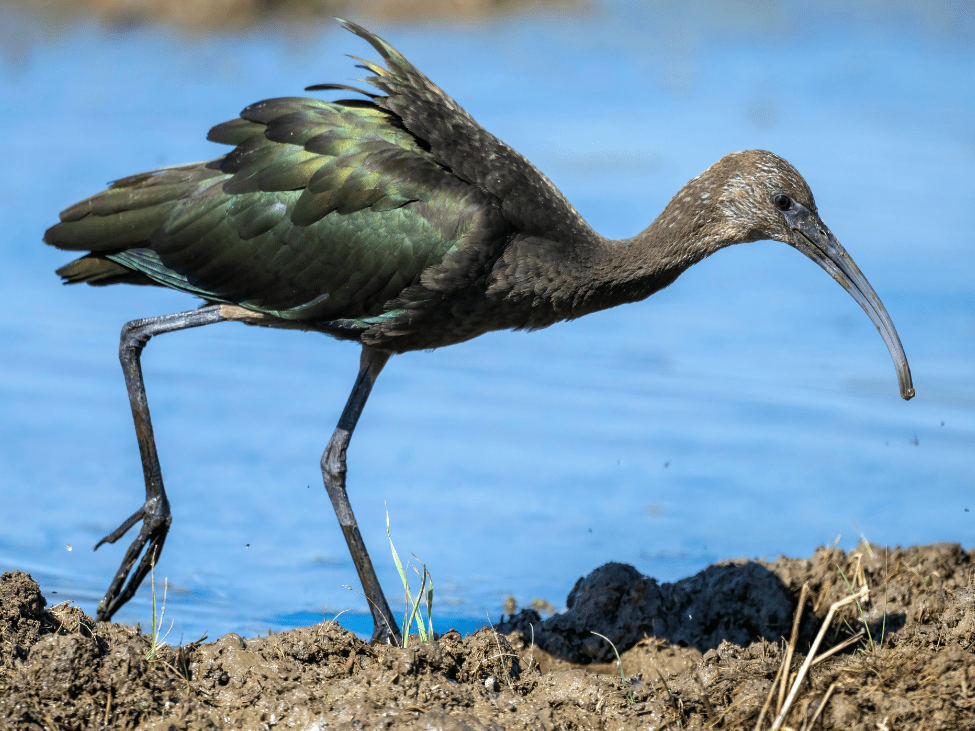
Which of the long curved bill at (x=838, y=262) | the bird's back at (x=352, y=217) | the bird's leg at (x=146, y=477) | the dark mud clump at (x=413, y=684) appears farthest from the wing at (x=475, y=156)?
the dark mud clump at (x=413, y=684)

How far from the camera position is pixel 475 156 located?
555 centimetres

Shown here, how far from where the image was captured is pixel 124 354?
5.78 metres

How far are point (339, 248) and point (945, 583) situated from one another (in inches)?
124

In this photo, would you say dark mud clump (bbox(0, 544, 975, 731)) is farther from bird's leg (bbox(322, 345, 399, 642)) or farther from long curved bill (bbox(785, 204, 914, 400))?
long curved bill (bbox(785, 204, 914, 400))

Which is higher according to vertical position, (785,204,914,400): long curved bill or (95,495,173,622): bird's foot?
(785,204,914,400): long curved bill

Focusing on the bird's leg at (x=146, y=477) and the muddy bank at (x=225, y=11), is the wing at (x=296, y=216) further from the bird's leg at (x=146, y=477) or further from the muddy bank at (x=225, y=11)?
the muddy bank at (x=225, y=11)

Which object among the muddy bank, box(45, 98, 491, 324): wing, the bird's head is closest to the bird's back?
box(45, 98, 491, 324): wing

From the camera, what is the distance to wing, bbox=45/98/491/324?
5.46m

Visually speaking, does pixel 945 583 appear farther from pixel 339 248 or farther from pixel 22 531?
pixel 22 531

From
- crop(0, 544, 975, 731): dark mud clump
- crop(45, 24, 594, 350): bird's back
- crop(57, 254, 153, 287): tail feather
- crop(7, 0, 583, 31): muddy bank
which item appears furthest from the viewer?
crop(7, 0, 583, 31): muddy bank

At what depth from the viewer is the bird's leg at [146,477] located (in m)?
5.51

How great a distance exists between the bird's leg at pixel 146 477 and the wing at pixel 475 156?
4.07 ft

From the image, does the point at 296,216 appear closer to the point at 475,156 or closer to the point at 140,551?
the point at 475,156

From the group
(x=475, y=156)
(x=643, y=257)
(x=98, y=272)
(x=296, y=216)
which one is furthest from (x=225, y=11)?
(x=643, y=257)
